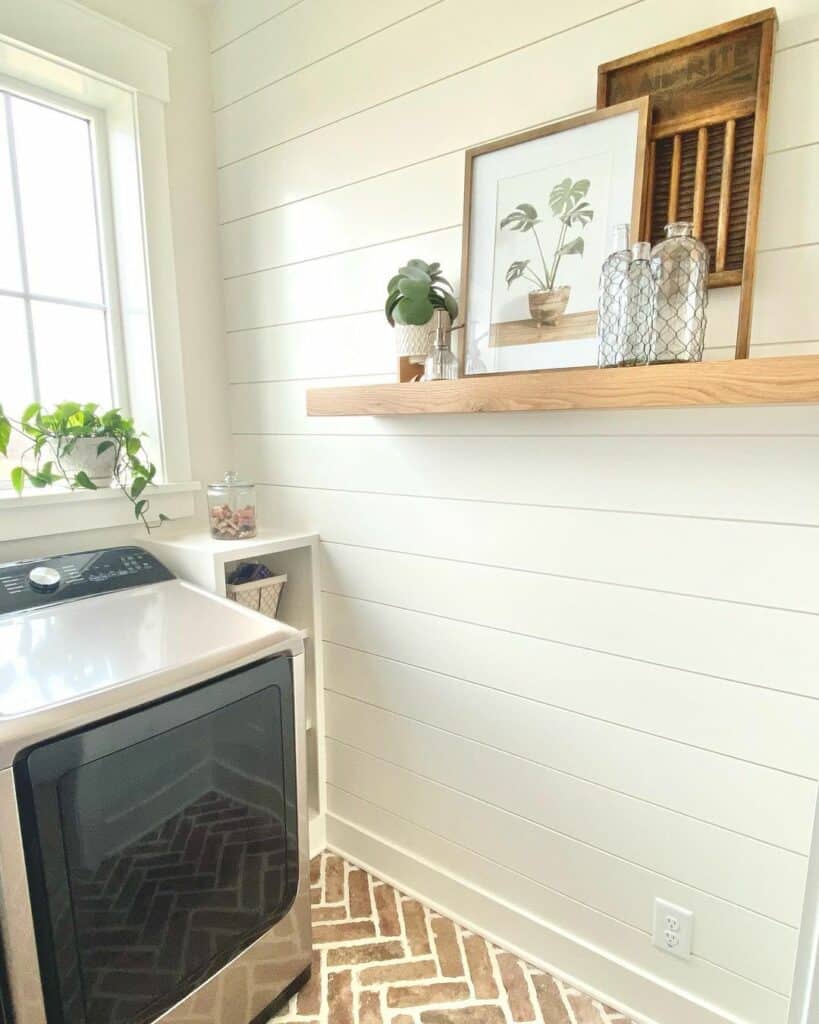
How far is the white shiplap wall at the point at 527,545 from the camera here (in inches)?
44.1

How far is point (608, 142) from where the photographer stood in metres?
1.13

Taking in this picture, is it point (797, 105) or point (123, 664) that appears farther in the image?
point (123, 664)

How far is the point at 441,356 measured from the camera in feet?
4.50

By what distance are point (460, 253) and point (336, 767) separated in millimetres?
1537

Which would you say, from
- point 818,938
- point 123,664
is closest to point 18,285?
point 123,664

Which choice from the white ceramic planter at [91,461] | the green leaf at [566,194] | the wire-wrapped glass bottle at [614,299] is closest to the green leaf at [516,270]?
the green leaf at [566,194]

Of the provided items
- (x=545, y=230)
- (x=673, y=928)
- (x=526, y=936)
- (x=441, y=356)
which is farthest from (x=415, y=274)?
(x=526, y=936)

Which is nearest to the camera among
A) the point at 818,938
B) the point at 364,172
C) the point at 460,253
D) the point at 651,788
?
the point at 818,938

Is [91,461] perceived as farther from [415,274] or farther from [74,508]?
[415,274]

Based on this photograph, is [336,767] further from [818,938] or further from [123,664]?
[818,938]

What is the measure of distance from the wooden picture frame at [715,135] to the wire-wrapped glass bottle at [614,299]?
0.21 feet

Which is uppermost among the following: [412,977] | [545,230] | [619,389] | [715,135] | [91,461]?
[715,135]

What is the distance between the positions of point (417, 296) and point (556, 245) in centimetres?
31

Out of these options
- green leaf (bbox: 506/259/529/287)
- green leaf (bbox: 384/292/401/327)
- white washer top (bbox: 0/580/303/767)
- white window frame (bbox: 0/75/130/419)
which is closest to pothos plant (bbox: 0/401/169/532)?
white window frame (bbox: 0/75/130/419)
